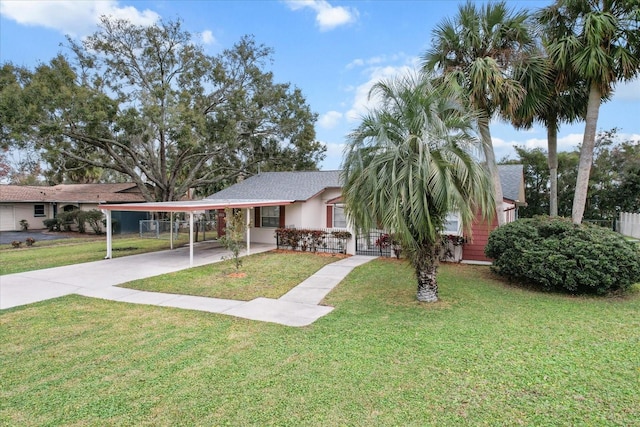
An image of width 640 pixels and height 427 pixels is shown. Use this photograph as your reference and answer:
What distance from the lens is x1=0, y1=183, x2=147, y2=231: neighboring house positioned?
88.4ft

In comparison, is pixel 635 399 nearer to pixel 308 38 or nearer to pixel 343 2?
pixel 343 2

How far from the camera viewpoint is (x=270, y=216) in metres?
18.8

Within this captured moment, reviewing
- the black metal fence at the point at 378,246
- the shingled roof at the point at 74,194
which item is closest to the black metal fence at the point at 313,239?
the black metal fence at the point at 378,246

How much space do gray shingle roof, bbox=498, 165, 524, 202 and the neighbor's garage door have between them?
3466 centimetres

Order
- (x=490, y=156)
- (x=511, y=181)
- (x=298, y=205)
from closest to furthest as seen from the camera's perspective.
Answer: (x=490, y=156)
(x=511, y=181)
(x=298, y=205)

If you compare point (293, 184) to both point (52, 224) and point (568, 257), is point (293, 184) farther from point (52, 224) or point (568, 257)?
point (52, 224)

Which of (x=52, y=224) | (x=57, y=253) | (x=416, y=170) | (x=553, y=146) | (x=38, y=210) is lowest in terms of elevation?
(x=57, y=253)

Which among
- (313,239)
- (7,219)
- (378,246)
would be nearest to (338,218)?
(313,239)

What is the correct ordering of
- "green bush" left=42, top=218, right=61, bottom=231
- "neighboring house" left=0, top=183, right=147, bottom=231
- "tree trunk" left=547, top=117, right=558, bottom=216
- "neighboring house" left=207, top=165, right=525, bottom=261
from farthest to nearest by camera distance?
"neighboring house" left=0, top=183, right=147, bottom=231 < "green bush" left=42, top=218, right=61, bottom=231 < "neighboring house" left=207, top=165, right=525, bottom=261 < "tree trunk" left=547, top=117, right=558, bottom=216

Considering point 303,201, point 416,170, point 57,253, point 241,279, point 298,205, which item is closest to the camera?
point 416,170

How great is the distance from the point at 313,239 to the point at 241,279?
591 centimetres

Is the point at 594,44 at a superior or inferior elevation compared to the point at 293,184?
superior

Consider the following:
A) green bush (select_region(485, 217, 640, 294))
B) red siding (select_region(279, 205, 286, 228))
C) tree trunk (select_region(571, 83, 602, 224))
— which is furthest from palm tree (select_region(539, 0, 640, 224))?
red siding (select_region(279, 205, 286, 228))

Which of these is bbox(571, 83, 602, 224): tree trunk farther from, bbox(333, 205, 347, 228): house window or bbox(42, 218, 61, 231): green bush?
bbox(42, 218, 61, 231): green bush
